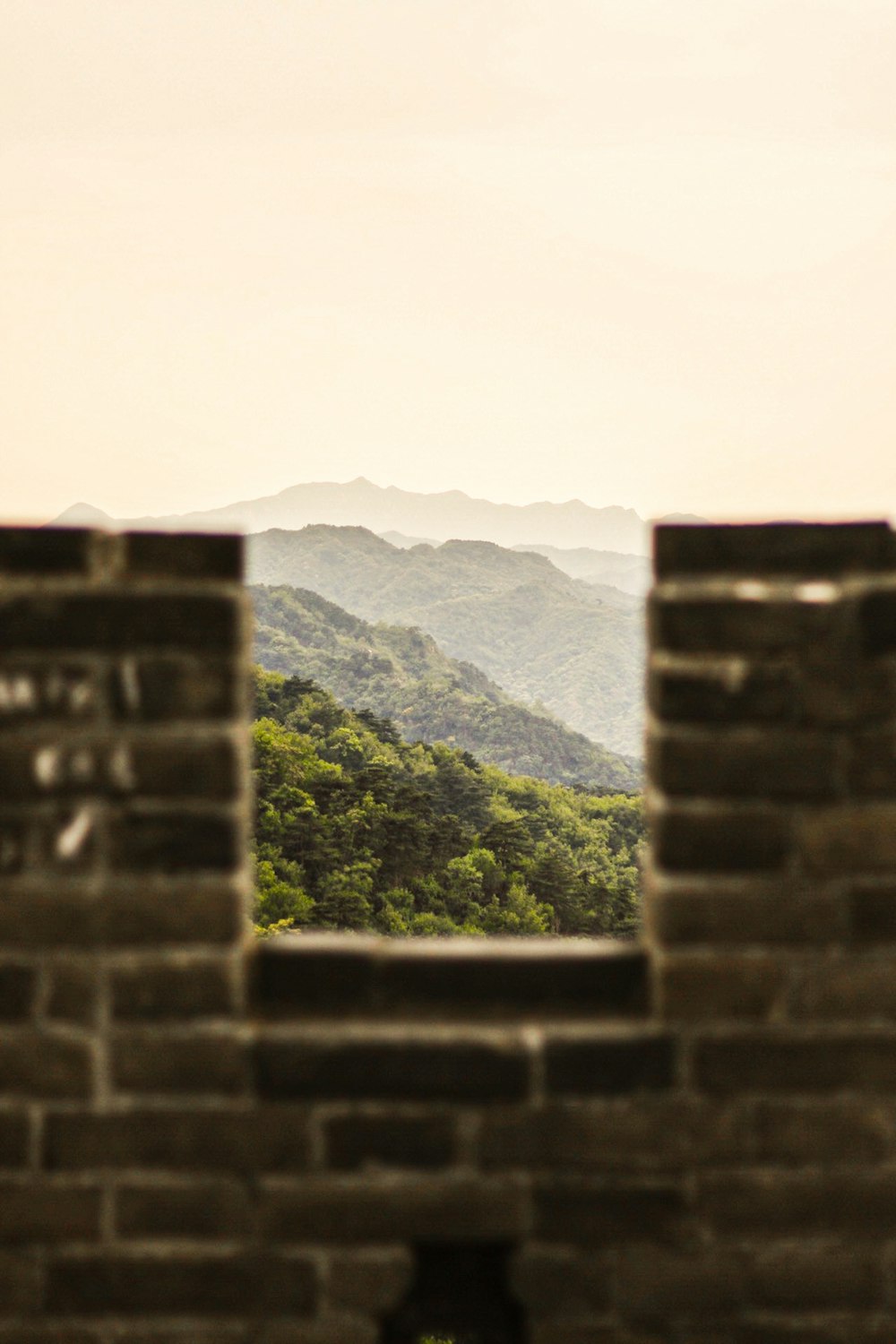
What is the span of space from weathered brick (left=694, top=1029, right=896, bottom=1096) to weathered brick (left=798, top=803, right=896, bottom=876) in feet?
1.10

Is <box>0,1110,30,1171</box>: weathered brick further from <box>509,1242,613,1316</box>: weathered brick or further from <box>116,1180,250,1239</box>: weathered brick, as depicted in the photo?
<box>509,1242,613,1316</box>: weathered brick

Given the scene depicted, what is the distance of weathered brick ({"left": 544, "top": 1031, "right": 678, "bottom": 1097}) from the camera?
204cm

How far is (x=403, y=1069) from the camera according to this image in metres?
2.06

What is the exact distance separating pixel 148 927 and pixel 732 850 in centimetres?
116

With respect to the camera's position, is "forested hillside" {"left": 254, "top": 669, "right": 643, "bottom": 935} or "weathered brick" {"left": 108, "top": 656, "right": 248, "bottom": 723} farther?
"forested hillside" {"left": 254, "top": 669, "right": 643, "bottom": 935}

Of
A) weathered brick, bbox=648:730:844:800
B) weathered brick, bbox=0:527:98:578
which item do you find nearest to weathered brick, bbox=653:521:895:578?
weathered brick, bbox=648:730:844:800

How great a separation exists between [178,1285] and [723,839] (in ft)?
4.58

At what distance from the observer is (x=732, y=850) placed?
6.64ft

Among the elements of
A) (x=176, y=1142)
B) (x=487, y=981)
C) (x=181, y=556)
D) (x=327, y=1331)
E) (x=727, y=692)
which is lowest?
(x=327, y=1331)

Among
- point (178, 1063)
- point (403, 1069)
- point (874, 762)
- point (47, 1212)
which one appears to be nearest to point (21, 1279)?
point (47, 1212)

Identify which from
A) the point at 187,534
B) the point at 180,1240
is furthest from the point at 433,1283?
the point at 187,534

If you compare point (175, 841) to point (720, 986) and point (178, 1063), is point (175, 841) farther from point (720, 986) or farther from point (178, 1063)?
point (720, 986)

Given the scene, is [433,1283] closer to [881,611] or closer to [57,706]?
[57,706]

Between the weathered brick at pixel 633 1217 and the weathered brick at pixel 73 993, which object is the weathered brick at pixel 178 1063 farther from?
the weathered brick at pixel 633 1217
